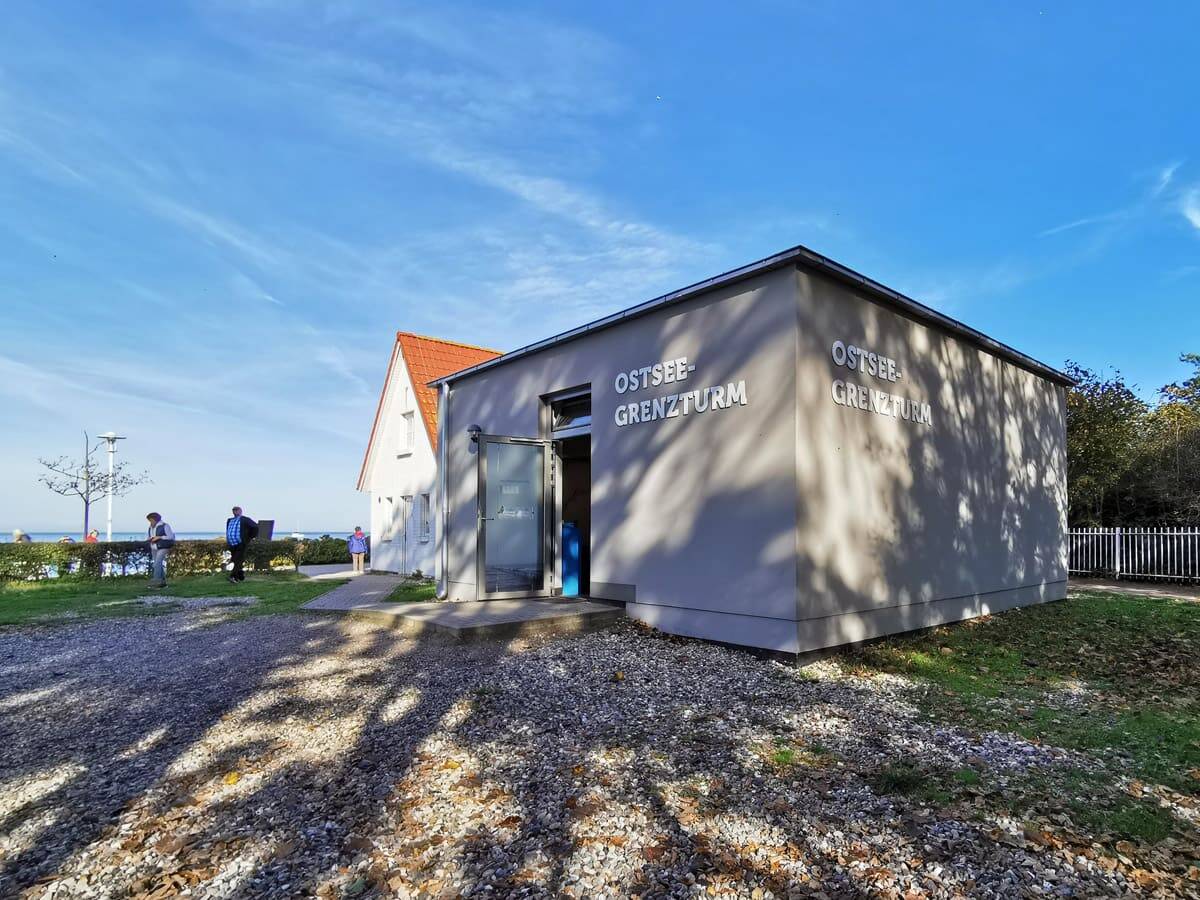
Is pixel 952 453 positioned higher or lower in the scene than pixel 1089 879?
higher

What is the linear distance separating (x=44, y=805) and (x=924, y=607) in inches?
333

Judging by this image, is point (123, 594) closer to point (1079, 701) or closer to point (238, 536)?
point (238, 536)

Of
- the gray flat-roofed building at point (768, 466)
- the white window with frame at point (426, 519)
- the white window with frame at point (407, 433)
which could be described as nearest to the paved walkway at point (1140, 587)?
the gray flat-roofed building at point (768, 466)

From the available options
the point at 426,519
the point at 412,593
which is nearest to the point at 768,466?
the point at 412,593

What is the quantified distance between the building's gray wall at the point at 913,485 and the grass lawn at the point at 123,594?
27.4ft

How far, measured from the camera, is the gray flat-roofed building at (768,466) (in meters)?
7.01

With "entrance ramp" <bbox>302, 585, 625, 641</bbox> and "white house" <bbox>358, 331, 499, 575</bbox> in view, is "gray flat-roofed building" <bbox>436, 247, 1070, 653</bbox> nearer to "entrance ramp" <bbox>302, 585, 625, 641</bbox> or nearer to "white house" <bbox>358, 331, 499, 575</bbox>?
"entrance ramp" <bbox>302, 585, 625, 641</bbox>

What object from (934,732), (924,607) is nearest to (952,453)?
(924,607)

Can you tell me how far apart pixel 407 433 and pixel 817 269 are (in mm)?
14082

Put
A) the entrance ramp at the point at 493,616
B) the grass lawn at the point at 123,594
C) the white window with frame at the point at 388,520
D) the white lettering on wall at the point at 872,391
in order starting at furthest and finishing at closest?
the white window with frame at the point at 388,520 → the grass lawn at the point at 123,594 → the entrance ramp at the point at 493,616 → the white lettering on wall at the point at 872,391

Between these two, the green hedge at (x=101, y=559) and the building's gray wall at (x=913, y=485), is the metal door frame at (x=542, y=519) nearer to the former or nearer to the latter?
the building's gray wall at (x=913, y=485)

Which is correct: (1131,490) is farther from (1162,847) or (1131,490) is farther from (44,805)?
(44,805)

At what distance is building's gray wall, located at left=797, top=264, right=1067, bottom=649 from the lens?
702 centimetres

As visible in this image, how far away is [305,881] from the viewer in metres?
2.86
